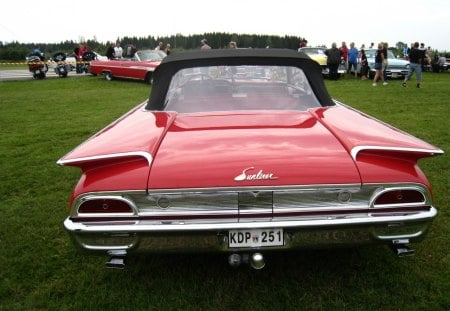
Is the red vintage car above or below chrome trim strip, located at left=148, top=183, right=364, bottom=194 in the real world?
above

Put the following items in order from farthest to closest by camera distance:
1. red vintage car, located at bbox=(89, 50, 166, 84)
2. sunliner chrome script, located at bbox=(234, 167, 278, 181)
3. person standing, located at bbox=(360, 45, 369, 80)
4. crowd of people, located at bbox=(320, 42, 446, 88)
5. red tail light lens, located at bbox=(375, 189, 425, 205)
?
person standing, located at bbox=(360, 45, 369, 80) < red vintage car, located at bbox=(89, 50, 166, 84) < crowd of people, located at bbox=(320, 42, 446, 88) < red tail light lens, located at bbox=(375, 189, 425, 205) < sunliner chrome script, located at bbox=(234, 167, 278, 181)

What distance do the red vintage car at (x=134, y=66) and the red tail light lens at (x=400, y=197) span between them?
43.9 feet

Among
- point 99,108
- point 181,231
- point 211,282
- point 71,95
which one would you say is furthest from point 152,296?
point 71,95

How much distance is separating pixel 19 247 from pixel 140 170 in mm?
1677

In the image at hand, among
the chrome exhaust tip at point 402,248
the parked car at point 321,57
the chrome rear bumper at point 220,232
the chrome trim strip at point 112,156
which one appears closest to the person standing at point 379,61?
the parked car at point 321,57

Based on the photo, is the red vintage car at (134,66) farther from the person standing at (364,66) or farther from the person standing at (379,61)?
the person standing at (364,66)

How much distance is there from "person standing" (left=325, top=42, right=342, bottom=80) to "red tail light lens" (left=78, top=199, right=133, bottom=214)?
15833mm

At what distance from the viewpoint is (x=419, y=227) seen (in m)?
2.26

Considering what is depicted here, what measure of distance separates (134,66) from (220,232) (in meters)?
14.5

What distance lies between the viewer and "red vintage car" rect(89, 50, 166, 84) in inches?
601

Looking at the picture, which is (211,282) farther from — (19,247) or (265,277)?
(19,247)

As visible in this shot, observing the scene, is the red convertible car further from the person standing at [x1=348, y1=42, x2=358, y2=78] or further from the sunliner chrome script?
the person standing at [x1=348, y1=42, x2=358, y2=78]

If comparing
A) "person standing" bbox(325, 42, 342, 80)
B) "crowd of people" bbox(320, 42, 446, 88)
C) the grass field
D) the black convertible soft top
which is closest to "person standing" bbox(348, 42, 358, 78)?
"crowd of people" bbox(320, 42, 446, 88)

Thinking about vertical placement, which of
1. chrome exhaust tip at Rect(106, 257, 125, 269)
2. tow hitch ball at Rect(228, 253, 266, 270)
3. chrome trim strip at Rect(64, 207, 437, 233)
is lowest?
chrome exhaust tip at Rect(106, 257, 125, 269)
